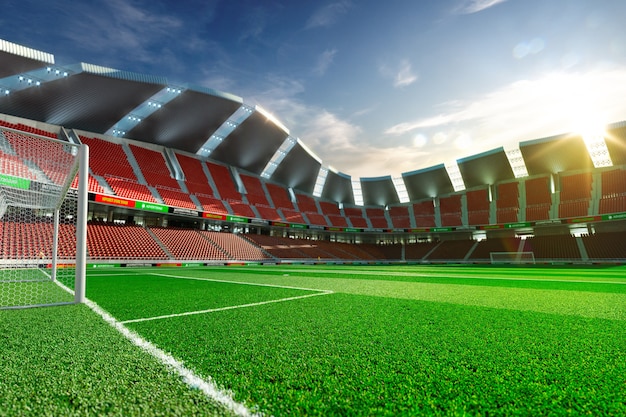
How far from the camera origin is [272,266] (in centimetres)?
2455

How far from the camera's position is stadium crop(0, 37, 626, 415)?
177 cm

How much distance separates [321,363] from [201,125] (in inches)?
1231

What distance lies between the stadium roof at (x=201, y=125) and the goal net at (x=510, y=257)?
11436 mm

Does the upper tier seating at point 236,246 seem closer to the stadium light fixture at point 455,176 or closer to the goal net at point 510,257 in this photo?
the goal net at point 510,257

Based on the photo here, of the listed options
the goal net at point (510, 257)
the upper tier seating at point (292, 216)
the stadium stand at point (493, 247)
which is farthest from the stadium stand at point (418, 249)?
the upper tier seating at point (292, 216)

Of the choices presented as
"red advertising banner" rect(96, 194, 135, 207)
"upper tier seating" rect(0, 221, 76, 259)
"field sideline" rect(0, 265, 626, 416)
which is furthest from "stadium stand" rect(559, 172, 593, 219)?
"upper tier seating" rect(0, 221, 76, 259)

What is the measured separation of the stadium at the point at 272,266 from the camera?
1.77 metres

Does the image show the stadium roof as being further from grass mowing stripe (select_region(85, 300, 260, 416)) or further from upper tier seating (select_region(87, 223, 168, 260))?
grass mowing stripe (select_region(85, 300, 260, 416))

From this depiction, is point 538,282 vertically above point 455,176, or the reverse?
point 455,176

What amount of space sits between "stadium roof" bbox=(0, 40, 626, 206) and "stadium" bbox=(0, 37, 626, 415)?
20 cm

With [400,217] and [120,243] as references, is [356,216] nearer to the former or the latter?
[400,217]

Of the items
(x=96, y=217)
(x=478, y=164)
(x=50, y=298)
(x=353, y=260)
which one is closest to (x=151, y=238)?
(x=96, y=217)

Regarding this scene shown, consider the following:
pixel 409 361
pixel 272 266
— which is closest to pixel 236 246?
pixel 272 266

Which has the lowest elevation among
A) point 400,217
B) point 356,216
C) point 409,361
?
point 409,361
